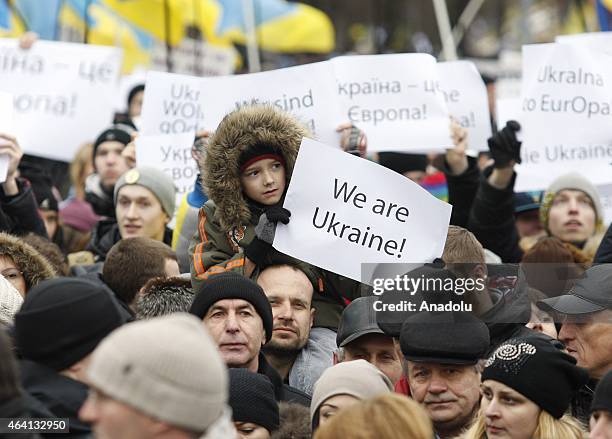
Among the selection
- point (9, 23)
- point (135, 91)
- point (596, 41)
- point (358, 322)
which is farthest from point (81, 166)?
point (358, 322)

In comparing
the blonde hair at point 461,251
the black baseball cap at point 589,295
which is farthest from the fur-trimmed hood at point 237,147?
the black baseball cap at point 589,295

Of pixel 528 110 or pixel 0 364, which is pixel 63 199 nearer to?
pixel 528 110

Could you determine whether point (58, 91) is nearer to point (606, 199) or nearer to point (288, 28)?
point (606, 199)

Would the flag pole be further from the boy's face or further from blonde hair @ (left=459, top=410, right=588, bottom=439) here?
blonde hair @ (left=459, top=410, right=588, bottom=439)

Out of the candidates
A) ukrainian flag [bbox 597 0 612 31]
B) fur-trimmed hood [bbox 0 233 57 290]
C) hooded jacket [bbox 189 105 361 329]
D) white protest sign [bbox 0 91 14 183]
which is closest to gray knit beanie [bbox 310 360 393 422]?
hooded jacket [bbox 189 105 361 329]

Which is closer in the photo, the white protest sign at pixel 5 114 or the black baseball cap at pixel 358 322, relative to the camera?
the black baseball cap at pixel 358 322

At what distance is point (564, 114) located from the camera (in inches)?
319

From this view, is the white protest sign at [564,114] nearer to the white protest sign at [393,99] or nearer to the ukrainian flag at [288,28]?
the white protest sign at [393,99]

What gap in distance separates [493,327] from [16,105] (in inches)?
176

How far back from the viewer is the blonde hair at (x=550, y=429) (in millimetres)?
4816

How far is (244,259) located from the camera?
5871 mm

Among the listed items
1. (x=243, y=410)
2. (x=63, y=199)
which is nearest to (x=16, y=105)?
(x=63, y=199)

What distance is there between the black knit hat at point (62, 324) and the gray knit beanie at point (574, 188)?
465 centimetres

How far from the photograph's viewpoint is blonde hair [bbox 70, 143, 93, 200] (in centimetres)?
946
